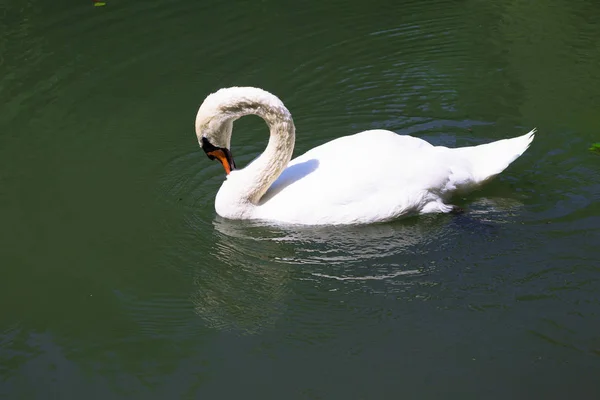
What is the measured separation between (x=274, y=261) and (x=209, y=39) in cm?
514

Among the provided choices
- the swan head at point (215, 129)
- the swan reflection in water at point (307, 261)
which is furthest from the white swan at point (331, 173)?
the swan reflection in water at point (307, 261)

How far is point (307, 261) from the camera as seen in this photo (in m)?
6.08

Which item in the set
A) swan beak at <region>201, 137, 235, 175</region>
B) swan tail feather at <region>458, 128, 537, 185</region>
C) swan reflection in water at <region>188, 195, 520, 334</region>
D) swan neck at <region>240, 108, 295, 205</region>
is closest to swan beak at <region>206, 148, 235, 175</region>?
swan beak at <region>201, 137, 235, 175</region>

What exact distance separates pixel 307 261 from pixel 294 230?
430 mm

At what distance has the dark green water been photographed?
495cm

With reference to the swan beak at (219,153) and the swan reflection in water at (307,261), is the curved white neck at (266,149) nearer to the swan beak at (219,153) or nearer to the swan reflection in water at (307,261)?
the swan beak at (219,153)

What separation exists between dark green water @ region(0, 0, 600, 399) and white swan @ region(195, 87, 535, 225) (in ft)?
0.54

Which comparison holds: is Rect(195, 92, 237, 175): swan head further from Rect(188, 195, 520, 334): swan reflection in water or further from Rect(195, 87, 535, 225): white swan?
Rect(188, 195, 520, 334): swan reflection in water

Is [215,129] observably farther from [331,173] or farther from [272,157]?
[331,173]

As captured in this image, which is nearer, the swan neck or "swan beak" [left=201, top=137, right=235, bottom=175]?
the swan neck

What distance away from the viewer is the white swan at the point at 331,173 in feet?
20.9

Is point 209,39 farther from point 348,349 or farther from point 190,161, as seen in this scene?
point 348,349

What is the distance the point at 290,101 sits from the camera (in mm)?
8828

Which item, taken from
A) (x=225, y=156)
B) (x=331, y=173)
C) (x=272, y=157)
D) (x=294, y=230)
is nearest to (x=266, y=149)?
(x=272, y=157)
